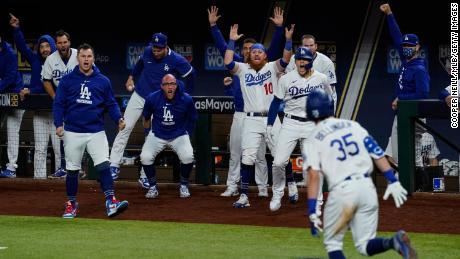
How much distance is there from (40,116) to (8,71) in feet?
2.59

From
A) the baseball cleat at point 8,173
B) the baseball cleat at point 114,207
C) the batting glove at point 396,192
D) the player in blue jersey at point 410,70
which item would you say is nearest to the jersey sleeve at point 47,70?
the baseball cleat at point 8,173

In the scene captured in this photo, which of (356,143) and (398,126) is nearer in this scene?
(356,143)

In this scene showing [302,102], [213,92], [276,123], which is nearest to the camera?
[302,102]

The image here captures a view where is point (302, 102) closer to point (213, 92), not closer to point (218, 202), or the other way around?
point (218, 202)

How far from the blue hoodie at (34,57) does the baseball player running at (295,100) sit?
4.09 meters

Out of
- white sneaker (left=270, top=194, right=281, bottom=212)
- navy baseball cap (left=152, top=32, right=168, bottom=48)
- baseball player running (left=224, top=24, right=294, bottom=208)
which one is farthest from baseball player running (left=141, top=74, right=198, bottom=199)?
white sneaker (left=270, top=194, right=281, bottom=212)

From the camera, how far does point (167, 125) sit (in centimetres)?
1222

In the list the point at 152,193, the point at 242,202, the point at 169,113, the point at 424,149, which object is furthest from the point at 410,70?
the point at 152,193

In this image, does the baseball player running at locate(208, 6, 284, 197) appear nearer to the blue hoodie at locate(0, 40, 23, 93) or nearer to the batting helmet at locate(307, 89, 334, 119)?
the blue hoodie at locate(0, 40, 23, 93)

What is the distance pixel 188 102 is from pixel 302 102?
2.12 meters

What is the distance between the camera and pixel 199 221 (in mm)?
10695

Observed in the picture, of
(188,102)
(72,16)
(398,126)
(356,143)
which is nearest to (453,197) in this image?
(398,126)

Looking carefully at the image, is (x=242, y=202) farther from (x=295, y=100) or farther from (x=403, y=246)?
(x=403, y=246)

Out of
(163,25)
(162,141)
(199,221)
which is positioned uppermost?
(163,25)
